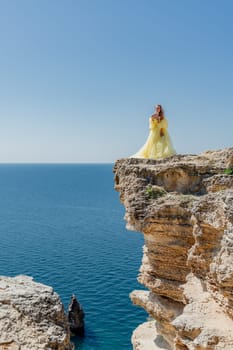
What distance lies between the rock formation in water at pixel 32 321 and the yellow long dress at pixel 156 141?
21.0 meters

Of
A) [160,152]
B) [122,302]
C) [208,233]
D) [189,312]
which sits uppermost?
[160,152]

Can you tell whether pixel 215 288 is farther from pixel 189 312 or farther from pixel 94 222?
pixel 94 222

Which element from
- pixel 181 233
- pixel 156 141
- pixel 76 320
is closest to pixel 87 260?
pixel 76 320

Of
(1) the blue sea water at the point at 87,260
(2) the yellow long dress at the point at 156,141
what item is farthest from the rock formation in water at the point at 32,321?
(1) the blue sea water at the point at 87,260

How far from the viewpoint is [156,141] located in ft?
91.0

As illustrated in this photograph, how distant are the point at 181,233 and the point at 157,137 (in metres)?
8.83

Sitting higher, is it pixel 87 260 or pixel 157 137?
pixel 157 137

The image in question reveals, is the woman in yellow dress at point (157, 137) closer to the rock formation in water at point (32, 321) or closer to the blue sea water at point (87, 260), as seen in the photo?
the blue sea water at point (87, 260)

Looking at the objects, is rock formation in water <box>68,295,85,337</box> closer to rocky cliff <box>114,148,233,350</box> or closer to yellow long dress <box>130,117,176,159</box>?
rocky cliff <box>114,148,233,350</box>

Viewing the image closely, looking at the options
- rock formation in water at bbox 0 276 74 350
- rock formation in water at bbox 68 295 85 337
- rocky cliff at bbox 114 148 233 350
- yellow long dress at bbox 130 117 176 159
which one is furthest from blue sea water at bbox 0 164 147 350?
rock formation in water at bbox 0 276 74 350

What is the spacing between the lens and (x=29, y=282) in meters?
8.41

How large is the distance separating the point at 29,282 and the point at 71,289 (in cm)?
3661

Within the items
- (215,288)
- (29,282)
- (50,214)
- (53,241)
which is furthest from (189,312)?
(50,214)

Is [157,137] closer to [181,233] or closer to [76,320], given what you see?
[181,233]
